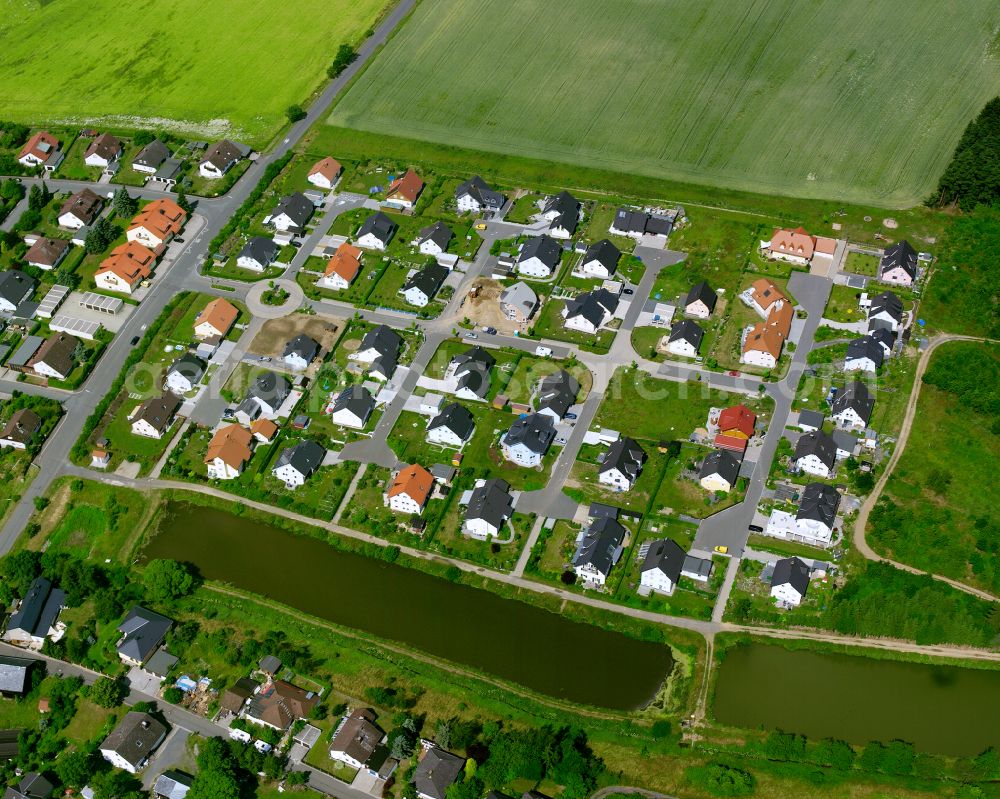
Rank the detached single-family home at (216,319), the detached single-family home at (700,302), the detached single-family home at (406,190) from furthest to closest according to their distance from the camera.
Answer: the detached single-family home at (406,190) → the detached single-family home at (216,319) → the detached single-family home at (700,302)

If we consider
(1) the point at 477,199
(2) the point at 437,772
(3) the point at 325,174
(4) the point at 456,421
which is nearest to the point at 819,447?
(4) the point at 456,421

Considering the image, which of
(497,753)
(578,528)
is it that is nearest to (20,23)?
(578,528)

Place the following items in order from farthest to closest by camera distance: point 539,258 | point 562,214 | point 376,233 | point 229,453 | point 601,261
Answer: point 562,214
point 376,233
point 539,258
point 601,261
point 229,453

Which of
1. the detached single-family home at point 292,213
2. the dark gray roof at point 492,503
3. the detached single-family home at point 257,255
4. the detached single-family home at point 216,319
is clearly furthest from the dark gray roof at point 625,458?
the detached single-family home at point 292,213

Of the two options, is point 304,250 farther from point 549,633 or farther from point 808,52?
point 808,52

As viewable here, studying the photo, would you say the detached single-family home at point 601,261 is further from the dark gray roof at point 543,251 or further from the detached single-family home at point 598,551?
the detached single-family home at point 598,551

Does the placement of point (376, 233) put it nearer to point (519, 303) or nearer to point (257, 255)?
point (257, 255)
